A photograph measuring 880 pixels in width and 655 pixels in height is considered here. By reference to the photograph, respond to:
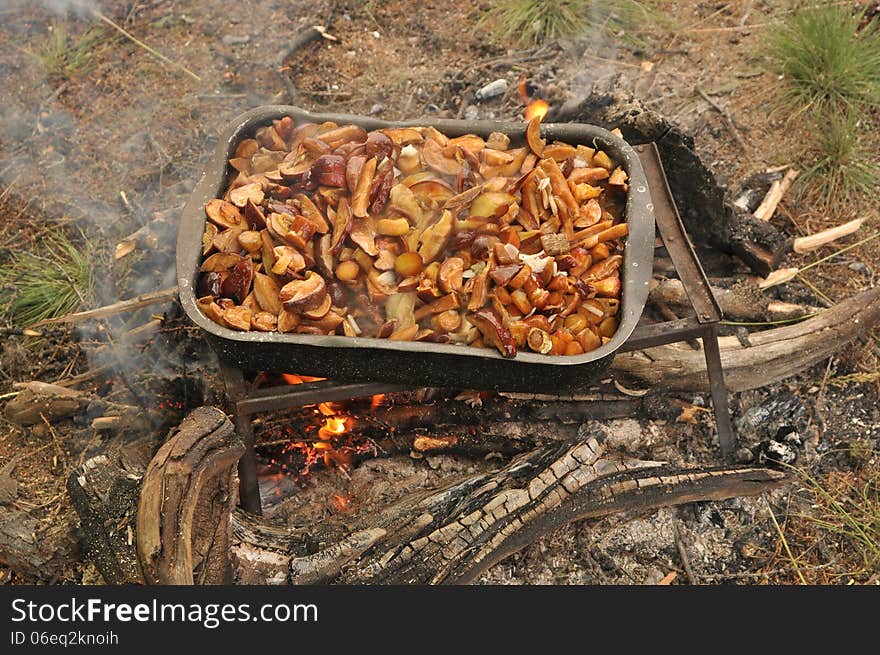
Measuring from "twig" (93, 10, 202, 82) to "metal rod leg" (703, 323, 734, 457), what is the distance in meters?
3.56

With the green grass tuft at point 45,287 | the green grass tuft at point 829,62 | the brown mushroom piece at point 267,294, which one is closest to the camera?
the brown mushroom piece at point 267,294

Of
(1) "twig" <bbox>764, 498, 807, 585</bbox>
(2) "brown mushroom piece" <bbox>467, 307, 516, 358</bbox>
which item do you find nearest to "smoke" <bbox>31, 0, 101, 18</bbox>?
(2) "brown mushroom piece" <bbox>467, 307, 516, 358</bbox>

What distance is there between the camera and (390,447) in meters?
3.47

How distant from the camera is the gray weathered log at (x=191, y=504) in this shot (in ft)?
8.40

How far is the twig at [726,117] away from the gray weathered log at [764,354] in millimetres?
1262

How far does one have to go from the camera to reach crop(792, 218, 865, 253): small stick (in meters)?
4.19

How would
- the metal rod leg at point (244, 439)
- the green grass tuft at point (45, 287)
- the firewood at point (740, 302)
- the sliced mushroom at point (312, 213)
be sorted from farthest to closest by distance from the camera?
the green grass tuft at point (45, 287)
the firewood at point (740, 302)
the metal rod leg at point (244, 439)
the sliced mushroom at point (312, 213)

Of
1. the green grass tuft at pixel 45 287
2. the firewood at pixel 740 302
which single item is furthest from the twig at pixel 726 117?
the green grass tuft at pixel 45 287

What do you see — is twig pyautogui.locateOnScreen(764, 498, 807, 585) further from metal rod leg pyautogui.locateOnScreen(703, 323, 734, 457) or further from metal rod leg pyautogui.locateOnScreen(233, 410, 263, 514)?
metal rod leg pyautogui.locateOnScreen(233, 410, 263, 514)

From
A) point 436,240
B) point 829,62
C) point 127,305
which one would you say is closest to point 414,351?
point 436,240

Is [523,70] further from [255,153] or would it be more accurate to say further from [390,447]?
[390,447]

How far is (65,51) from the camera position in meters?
5.27

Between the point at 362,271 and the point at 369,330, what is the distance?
220mm

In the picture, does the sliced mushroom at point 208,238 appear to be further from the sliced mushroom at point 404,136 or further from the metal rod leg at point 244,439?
the sliced mushroom at point 404,136
